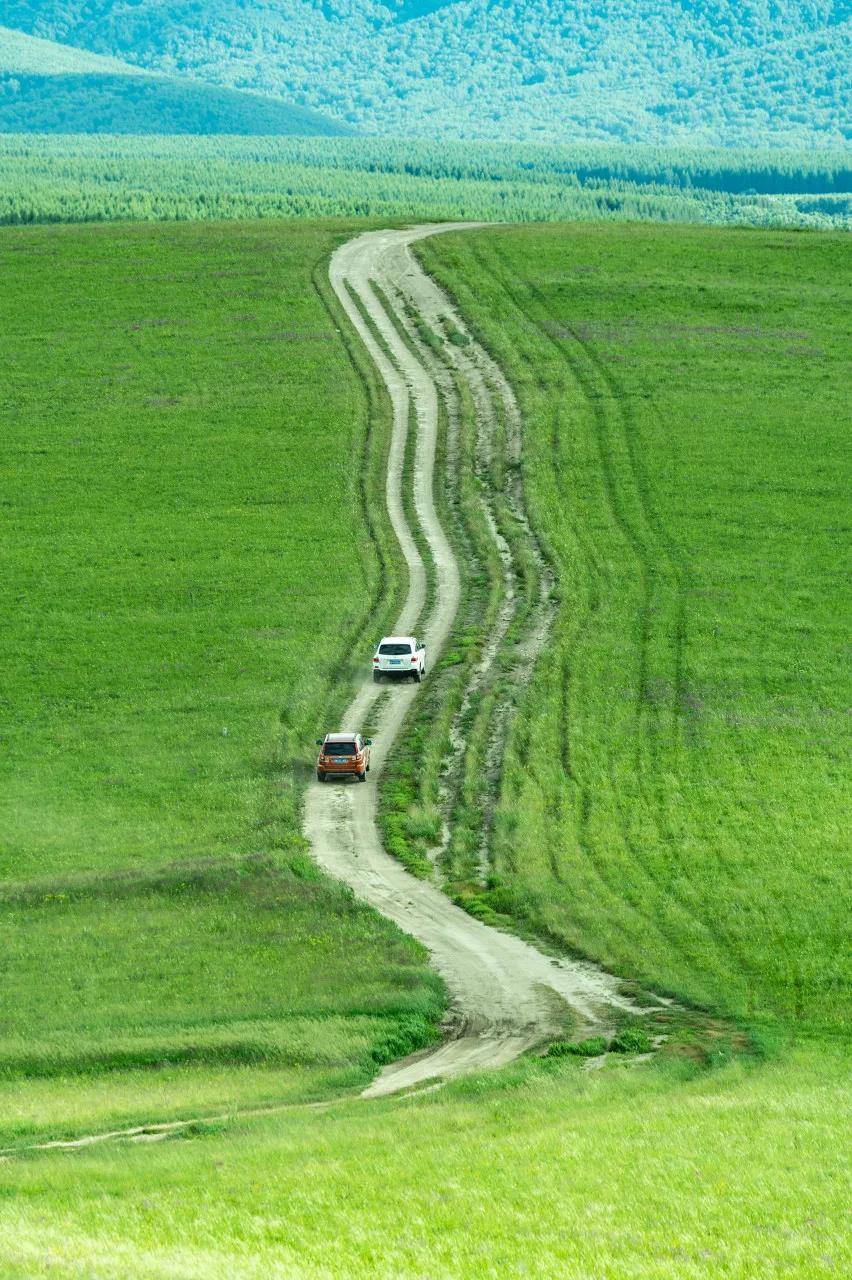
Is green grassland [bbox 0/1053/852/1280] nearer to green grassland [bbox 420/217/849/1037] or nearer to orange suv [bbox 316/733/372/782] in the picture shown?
green grassland [bbox 420/217/849/1037]

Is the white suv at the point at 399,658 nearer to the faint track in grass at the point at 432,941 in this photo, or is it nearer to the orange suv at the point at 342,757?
the faint track in grass at the point at 432,941

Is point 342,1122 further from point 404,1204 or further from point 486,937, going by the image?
point 486,937

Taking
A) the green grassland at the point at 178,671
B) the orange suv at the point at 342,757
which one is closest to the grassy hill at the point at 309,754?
the green grassland at the point at 178,671

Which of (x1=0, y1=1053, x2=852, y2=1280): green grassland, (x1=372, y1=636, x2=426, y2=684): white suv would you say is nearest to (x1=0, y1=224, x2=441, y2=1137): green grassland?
(x1=372, y1=636, x2=426, y2=684): white suv

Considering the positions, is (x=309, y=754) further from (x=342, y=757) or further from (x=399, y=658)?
(x=399, y=658)

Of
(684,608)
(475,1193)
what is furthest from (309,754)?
(475,1193)

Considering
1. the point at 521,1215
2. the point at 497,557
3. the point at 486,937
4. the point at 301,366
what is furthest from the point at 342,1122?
the point at 301,366
